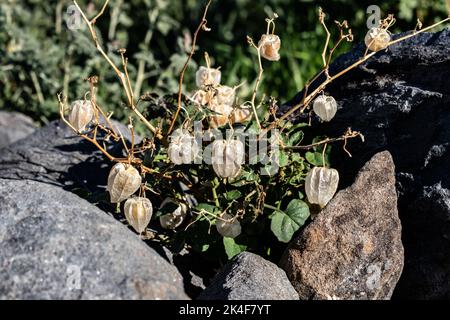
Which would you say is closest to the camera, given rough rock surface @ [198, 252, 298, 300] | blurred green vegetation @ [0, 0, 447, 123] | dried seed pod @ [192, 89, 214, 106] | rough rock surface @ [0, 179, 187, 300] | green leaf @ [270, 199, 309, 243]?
rough rock surface @ [0, 179, 187, 300]

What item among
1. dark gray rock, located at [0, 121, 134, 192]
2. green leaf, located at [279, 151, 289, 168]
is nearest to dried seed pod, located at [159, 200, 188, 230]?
green leaf, located at [279, 151, 289, 168]

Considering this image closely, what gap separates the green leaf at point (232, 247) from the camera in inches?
88.9

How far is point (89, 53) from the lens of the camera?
4.29 m

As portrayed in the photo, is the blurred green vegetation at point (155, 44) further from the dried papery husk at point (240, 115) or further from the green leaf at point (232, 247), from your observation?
the green leaf at point (232, 247)

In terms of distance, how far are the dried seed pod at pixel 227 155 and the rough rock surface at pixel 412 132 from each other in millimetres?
552

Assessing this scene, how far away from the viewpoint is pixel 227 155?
2.12 metres

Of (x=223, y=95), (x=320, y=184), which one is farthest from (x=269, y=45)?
(x=320, y=184)

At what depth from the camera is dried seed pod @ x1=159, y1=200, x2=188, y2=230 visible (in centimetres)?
240

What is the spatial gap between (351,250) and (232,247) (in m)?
0.35

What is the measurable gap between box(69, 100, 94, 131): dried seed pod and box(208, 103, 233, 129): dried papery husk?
371 mm

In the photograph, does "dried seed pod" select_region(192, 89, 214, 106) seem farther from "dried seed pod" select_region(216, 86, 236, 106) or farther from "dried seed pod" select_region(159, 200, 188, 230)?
"dried seed pod" select_region(159, 200, 188, 230)

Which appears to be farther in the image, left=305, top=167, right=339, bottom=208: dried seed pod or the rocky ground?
left=305, top=167, right=339, bottom=208: dried seed pod

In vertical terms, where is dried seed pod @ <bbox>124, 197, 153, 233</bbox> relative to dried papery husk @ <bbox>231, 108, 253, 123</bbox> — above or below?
below

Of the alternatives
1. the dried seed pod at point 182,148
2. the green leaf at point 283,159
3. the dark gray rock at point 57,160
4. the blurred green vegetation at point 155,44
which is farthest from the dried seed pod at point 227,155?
the blurred green vegetation at point 155,44
